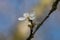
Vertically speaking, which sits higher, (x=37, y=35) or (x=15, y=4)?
(x=15, y=4)

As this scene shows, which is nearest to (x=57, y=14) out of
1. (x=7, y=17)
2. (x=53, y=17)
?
(x=53, y=17)

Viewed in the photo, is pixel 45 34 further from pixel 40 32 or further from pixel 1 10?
pixel 1 10

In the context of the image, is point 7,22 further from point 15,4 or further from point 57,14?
point 57,14

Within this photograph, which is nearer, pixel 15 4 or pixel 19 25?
pixel 19 25

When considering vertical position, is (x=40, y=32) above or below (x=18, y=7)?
below

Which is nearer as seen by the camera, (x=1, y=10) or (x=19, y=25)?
(x=19, y=25)

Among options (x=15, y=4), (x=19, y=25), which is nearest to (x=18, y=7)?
(x=15, y=4)
